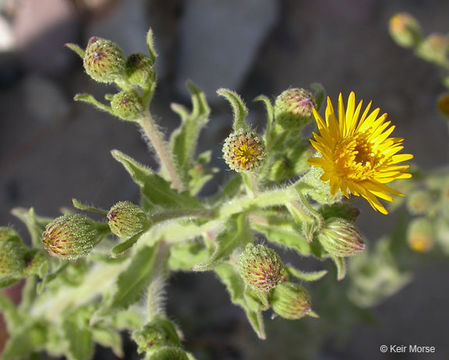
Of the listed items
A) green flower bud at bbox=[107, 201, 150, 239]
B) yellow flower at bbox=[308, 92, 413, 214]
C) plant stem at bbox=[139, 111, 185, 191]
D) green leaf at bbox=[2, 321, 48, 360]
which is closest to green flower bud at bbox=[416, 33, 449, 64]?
yellow flower at bbox=[308, 92, 413, 214]

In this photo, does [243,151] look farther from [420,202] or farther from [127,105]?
[420,202]

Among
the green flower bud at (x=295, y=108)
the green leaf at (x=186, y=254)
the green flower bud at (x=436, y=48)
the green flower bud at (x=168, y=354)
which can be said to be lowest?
the green flower bud at (x=168, y=354)

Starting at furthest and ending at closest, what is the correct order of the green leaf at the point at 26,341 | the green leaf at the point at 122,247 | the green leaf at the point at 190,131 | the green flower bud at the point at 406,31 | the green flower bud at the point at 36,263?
1. the green flower bud at the point at 406,31
2. the green leaf at the point at 26,341
3. the green leaf at the point at 190,131
4. the green flower bud at the point at 36,263
5. the green leaf at the point at 122,247

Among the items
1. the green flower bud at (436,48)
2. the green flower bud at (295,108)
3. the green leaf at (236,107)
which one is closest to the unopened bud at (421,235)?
the green flower bud at (436,48)

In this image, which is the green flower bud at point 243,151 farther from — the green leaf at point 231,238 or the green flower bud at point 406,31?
the green flower bud at point 406,31

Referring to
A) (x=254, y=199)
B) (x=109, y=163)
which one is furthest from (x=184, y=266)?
(x=109, y=163)

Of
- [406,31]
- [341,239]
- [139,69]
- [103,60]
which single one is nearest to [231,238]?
[341,239]
